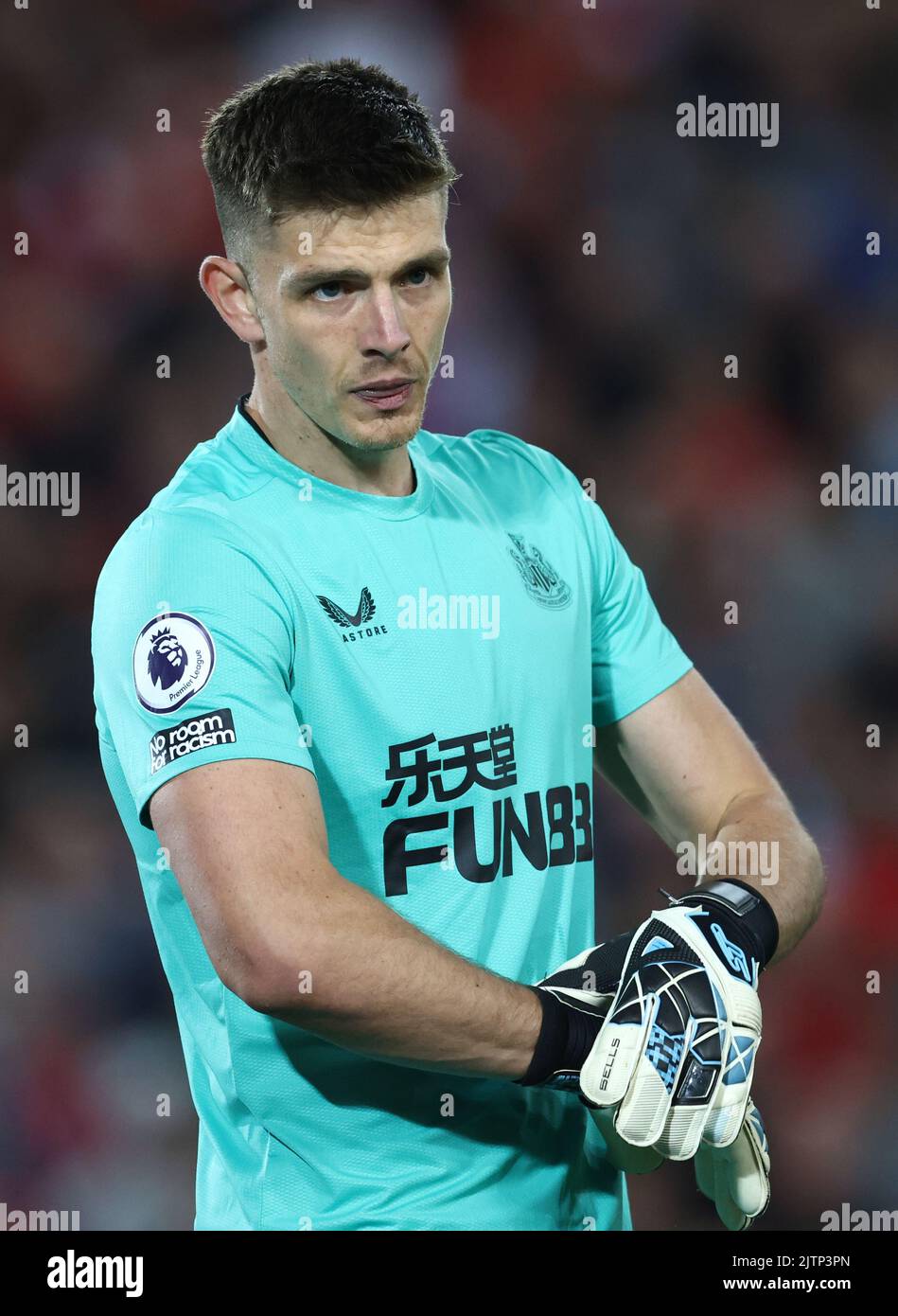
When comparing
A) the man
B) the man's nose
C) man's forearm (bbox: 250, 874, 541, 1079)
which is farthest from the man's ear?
man's forearm (bbox: 250, 874, 541, 1079)

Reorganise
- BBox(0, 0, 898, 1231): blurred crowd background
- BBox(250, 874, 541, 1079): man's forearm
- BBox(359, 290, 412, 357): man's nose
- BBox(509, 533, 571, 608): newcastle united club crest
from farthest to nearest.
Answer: BBox(0, 0, 898, 1231): blurred crowd background → BBox(509, 533, 571, 608): newcastle united club crest → BBox(359, 290, 412, 357): man's nose → BBox(250, 874, 541, 1079): man's forearm

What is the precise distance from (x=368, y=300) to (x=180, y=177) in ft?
5.22

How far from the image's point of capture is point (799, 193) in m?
2.79

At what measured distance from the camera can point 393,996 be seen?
1086mm

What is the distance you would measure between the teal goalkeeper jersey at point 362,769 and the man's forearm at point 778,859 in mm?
138

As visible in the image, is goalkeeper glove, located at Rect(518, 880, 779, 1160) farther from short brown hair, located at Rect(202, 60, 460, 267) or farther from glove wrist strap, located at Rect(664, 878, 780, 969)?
short brown hair, located at Rect(202, 60, 460, 267)

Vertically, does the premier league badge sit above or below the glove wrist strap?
above

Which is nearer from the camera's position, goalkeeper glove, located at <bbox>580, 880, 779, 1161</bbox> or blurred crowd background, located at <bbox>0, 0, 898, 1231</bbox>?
goalkeeper glove, located at <bbox>580, 880, 779, 1161</bbox>

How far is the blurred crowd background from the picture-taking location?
2529 millimetres

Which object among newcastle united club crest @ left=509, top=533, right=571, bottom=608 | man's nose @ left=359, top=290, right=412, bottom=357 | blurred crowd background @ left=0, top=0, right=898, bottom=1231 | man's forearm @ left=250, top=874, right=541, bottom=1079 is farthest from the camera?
blurred crowd background @ left=0, top=0, right=898, bottom=1231

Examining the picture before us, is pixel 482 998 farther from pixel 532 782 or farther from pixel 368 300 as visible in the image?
pixel 368 300

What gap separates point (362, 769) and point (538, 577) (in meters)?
0.29

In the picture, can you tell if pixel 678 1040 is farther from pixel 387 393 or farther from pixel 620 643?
pixel 387 393

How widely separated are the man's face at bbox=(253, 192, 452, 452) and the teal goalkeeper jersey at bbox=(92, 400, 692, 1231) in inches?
2.8
